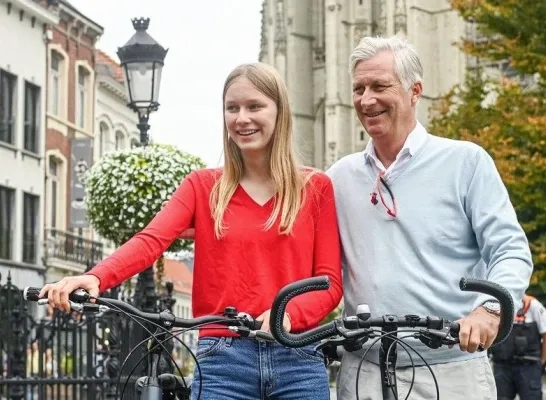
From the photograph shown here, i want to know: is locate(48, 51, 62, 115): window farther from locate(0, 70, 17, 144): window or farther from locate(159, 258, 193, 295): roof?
locate(159, 258, 193, 295): roof

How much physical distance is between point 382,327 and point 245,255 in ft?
1.99

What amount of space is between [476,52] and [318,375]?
839 inches

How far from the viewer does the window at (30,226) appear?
3844 centimetres

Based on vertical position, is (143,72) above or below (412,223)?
above

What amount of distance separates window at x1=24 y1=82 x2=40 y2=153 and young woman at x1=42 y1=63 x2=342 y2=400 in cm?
3445

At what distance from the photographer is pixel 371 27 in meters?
76.6

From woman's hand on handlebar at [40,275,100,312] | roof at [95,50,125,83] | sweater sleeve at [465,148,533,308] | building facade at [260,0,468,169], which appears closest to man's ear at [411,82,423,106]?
sweater sleeve at [465,148,533,308]

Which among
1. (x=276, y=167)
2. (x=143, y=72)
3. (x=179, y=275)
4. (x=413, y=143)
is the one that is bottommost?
(x=276, y=167)

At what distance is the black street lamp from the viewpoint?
44.3ft

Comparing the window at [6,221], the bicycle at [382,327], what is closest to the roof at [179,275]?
the window at [6,221]

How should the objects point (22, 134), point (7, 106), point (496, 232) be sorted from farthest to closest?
1. point (22, 134)
2. point (7, 106)
3. point (496, 232)

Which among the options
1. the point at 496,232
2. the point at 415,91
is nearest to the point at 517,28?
the point at 415,91

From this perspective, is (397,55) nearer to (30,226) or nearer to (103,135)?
(30,226)

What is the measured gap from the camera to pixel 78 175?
4184 centimetres
